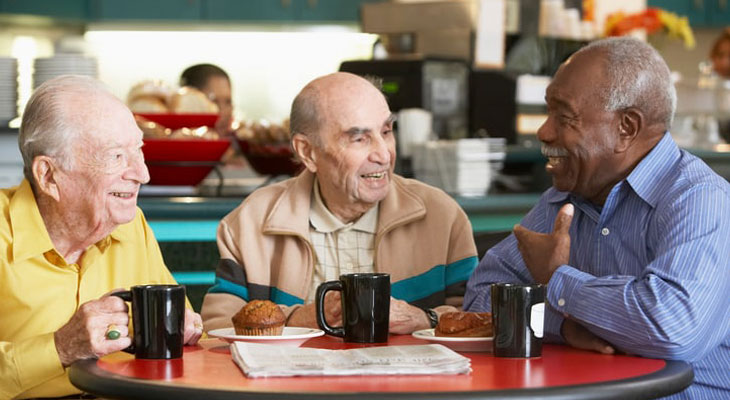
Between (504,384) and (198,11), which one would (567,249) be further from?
(198,11)

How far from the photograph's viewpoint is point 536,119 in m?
6.03

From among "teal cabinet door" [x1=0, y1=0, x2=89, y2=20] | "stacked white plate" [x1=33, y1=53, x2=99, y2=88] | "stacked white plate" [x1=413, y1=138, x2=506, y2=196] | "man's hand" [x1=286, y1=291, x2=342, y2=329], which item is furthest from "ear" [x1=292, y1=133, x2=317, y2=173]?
"teal cabinet door" [x1=0, y1=0, x2=89, y2=20]

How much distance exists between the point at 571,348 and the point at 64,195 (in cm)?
97

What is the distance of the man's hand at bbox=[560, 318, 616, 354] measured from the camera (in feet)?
5.85

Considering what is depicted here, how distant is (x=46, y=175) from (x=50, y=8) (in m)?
5.64

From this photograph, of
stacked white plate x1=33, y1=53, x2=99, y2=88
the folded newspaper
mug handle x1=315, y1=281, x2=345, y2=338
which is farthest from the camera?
stacked white plate x1=33, y1=53, x2=99, y2=88

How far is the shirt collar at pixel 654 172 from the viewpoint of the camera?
200cm

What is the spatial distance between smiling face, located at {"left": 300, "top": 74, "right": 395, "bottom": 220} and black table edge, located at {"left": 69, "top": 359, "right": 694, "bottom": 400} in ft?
3.21

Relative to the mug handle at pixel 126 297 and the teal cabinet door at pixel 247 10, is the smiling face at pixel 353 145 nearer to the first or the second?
the mug handle at pixel 126 297

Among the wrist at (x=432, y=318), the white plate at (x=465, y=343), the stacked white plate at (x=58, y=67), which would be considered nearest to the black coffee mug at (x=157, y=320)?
the white plate at (x=465, y=343)

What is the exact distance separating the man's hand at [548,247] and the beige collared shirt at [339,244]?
0.62 meters

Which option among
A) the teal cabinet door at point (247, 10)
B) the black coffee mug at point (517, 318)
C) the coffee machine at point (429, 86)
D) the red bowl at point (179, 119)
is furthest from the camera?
the teal cabinet door at point (247, 10)

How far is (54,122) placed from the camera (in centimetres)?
204

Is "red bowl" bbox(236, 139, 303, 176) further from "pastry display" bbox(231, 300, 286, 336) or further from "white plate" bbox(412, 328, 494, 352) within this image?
"white plate" bbox(412, 328, 494, 352)
